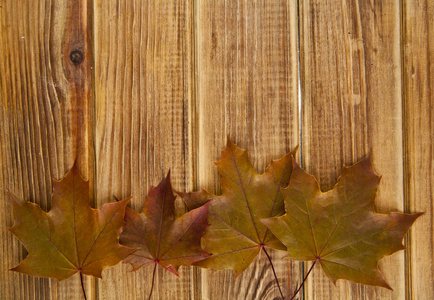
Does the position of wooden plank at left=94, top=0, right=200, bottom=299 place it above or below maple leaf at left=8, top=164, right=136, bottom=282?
above

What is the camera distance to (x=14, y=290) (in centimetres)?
69

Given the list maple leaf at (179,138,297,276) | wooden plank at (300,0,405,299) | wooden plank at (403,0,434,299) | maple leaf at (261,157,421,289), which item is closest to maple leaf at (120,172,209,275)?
maple leaf at (179,138,297,276)

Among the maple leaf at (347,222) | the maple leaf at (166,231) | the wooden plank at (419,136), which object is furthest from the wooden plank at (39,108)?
the wooden plank at (419,136)

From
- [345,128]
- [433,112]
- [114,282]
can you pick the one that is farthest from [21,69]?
[433,112]

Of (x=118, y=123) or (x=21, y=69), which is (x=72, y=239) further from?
(x=21, y=69)

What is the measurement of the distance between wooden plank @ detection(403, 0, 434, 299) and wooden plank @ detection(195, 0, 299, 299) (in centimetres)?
24

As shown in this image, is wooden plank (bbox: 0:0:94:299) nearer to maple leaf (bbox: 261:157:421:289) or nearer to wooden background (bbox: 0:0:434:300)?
wooden background (bbox: 0:0:434:300)

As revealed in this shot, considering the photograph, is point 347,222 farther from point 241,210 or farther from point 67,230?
point 67,230

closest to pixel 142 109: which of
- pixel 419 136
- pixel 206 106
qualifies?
pixel 206 106

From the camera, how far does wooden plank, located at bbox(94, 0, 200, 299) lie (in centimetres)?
68

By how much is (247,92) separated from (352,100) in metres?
0.22

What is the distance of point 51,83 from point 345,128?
2.07ft

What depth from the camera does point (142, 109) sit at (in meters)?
0.69

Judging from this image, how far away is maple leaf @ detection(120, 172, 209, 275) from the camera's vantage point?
63cm
